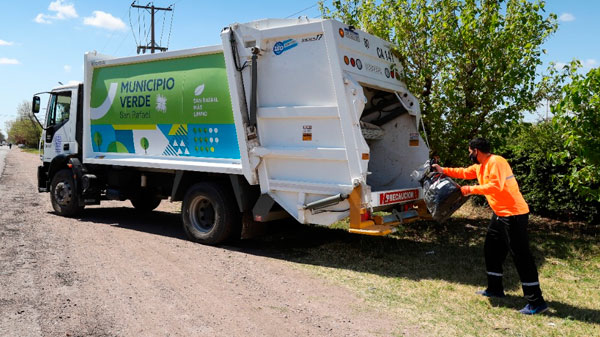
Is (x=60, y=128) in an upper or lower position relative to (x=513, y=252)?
upper

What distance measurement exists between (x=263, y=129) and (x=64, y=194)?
5.04m

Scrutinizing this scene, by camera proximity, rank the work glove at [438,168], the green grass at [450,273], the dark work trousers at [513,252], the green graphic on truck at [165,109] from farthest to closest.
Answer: the green graphic on truck at [165,109], the work glove at [438,168], the dark work trousers at [513,252], the green grass at [450,273]

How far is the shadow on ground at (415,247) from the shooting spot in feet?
18.9

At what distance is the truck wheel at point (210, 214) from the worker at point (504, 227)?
10.6 ft

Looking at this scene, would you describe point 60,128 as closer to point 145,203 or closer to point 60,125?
point 60,125

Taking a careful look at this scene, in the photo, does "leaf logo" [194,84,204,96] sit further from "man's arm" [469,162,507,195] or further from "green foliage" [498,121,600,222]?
"green foliage" [498,121,600,222]

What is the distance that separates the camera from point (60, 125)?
975 cm

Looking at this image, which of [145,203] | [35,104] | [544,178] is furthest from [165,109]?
[544,178]

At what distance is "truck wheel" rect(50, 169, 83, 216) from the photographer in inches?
365

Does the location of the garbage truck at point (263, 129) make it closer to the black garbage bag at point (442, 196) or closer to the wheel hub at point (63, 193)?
the wheel hub at point (63, 193)

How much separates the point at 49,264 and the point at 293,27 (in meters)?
3.97

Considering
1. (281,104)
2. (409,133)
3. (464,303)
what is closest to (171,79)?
(281,104)

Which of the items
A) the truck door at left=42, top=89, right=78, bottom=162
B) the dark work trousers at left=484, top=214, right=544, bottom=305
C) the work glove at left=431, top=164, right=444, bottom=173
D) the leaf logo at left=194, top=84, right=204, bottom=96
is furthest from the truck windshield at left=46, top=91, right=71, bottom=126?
the dark work trousers at left=484, top=214, right=544, bottom=305

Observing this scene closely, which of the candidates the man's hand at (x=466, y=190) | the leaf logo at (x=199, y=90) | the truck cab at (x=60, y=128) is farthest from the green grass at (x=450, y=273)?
the truck cab at (x=60, y=128)
